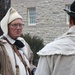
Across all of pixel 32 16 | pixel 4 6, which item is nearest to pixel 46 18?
pixel 32 16

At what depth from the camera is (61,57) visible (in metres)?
3.51

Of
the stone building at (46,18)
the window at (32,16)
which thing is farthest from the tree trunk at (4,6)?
the window at (32,16)

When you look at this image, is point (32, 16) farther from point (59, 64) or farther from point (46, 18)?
point (59, 64)

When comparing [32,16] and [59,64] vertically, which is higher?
[59,64]

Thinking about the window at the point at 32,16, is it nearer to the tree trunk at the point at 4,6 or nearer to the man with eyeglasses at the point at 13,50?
the tree trunk at the point at 4,6

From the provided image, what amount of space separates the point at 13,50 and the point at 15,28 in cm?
31

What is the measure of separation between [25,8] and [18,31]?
24371 mm

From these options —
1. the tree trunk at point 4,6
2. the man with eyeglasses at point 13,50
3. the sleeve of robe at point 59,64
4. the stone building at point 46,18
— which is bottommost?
the stone building at point 46,18

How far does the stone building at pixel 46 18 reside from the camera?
29.6 m

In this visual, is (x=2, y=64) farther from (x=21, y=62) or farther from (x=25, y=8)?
(x=25, y=8)

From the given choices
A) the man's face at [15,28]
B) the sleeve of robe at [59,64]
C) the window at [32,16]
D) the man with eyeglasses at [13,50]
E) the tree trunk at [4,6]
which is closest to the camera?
the sleeve of robe at [59,64]

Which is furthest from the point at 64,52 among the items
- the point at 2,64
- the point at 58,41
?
the point at 2,64

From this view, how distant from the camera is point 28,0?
30297 mm

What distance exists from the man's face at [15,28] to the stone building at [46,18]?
23329mm
